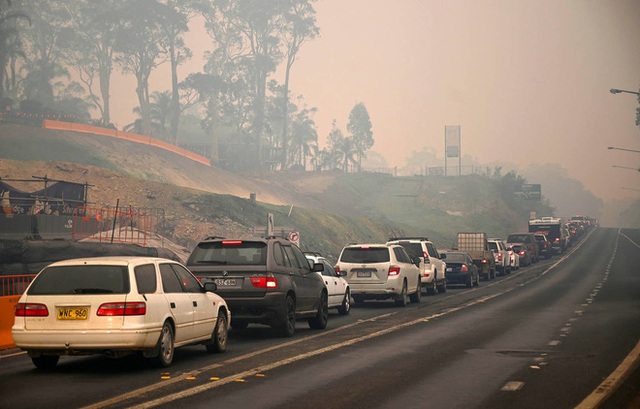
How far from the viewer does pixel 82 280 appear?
13.4 meters

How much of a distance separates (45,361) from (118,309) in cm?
176

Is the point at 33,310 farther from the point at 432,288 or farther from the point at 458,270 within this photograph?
the point at 458,270

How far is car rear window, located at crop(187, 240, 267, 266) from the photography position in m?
18.4

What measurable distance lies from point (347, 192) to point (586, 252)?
180ft

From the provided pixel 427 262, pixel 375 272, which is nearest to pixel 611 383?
pixel 375 272

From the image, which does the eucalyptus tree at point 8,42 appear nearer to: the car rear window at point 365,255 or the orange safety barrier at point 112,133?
the orange safety barrier at point 112,133

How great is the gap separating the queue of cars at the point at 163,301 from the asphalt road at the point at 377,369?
39cm

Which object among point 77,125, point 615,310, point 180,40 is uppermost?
point 180,40

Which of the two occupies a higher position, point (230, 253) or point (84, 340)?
point (230, 253)

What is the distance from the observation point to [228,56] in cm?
13762

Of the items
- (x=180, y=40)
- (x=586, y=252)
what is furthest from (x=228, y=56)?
(x=586, y=252)

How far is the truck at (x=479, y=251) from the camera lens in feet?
153

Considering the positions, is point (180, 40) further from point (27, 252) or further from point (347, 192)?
point (27, 252)

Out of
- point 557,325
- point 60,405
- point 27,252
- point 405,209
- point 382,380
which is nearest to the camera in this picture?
point 60,405
